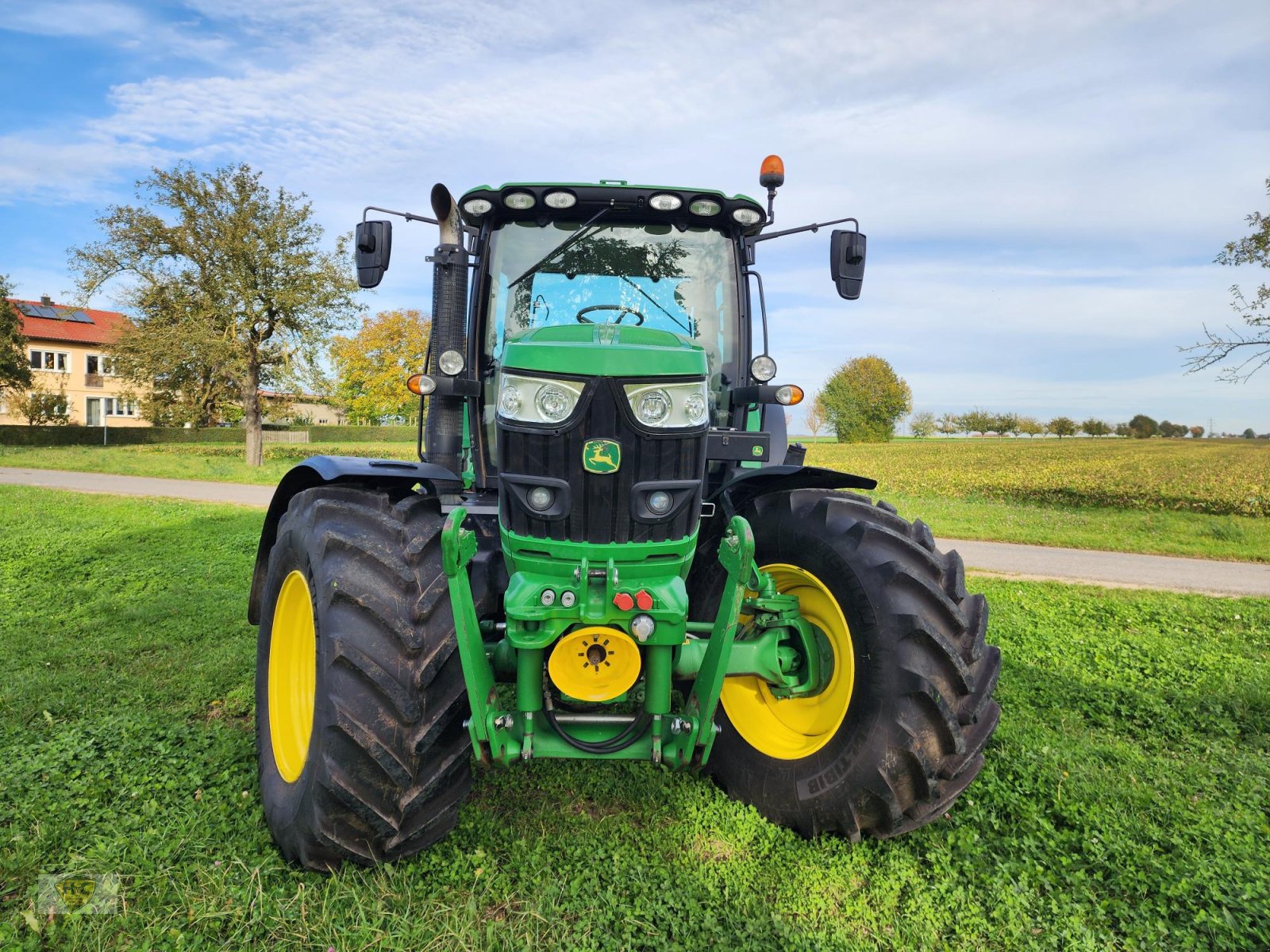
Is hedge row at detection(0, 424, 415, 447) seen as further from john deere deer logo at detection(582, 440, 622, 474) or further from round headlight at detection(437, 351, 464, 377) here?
john deere deer logo at detection(582, 440, 622, 474)

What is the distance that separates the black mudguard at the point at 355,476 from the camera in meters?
3.00

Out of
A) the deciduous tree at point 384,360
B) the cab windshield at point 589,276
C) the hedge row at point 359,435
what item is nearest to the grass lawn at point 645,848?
the cab windshield at point 589,276

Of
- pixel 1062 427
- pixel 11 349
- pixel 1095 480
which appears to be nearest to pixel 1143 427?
pixel 1062 427

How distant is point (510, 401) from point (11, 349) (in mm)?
39722

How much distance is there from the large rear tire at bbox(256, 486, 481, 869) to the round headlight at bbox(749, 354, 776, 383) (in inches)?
69.8

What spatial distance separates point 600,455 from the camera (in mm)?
2438

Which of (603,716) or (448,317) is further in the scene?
(448,317)

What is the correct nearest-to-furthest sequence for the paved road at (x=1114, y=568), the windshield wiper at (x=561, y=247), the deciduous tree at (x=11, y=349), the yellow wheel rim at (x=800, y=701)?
the yellow wheel rim at (x=800, y=701), the windshield wiper at (x=561, y=247), the paved road at (x=1114, y=568), the deciduous tree at (x=11, y=349)

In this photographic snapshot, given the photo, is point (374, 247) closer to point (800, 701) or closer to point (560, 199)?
point (560, 199)

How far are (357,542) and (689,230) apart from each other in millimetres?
2073

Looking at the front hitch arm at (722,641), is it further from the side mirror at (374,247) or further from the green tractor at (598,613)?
the side mirror at (374,247)

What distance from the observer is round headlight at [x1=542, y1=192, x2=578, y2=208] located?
3.24 meters

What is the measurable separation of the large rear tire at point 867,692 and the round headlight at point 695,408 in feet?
2.46

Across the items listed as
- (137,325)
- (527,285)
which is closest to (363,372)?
(137,325)
